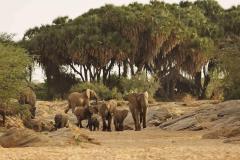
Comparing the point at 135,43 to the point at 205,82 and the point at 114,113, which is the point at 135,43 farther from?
the point at 114,113

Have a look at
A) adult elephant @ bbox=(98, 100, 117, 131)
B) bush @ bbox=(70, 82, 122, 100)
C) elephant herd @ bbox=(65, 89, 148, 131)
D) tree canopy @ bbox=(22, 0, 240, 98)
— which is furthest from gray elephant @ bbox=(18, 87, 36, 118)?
tree canopy @ bbox=(22, 0, 240, 98)

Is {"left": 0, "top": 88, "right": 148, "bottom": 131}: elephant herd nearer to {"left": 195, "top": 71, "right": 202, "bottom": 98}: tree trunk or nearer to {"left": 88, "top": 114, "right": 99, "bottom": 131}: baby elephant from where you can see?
{"left": 88, "top": 114, "right": 99, "bottom": 131}: baby elephant

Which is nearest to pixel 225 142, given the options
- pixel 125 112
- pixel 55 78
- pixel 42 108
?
pixel 125 112

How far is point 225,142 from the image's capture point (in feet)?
55.8

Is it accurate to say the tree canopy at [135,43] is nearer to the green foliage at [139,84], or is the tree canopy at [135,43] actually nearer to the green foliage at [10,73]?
the green foliage at [139,84]

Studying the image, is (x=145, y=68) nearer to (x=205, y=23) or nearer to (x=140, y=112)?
(x=205, y=23)

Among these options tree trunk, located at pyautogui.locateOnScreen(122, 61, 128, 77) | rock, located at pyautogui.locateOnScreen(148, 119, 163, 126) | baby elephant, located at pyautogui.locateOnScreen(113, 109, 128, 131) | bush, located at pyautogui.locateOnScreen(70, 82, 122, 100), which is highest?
tree trunk, located at pyautogui.locateOnScreen(122, 61, 128, 77)

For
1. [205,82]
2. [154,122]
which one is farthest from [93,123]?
[205,82]

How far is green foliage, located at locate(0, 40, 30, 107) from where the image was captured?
2562 centimetres

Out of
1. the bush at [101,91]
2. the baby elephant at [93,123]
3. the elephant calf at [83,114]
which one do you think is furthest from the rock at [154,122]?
the bush at [101,91]

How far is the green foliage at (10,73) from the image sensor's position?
25.6m

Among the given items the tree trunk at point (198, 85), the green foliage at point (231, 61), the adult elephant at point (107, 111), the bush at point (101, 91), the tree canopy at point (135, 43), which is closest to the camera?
the green foliage at point (231, 61)

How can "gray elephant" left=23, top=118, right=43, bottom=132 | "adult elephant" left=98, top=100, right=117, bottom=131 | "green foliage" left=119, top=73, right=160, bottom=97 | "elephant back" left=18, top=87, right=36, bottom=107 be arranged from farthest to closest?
1. "green foliage" left=119, top=73, right=160, bottom=97
2. "elephant back" left=18, top=87, right=36, bottom=107
3. "adult elephant" left=98, top=100, right=117, bottom=131
4. "gray elephant" left=23, top=118, right=43, bottom=132

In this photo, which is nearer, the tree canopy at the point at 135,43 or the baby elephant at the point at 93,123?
the baby elephant at the point at 93,123
